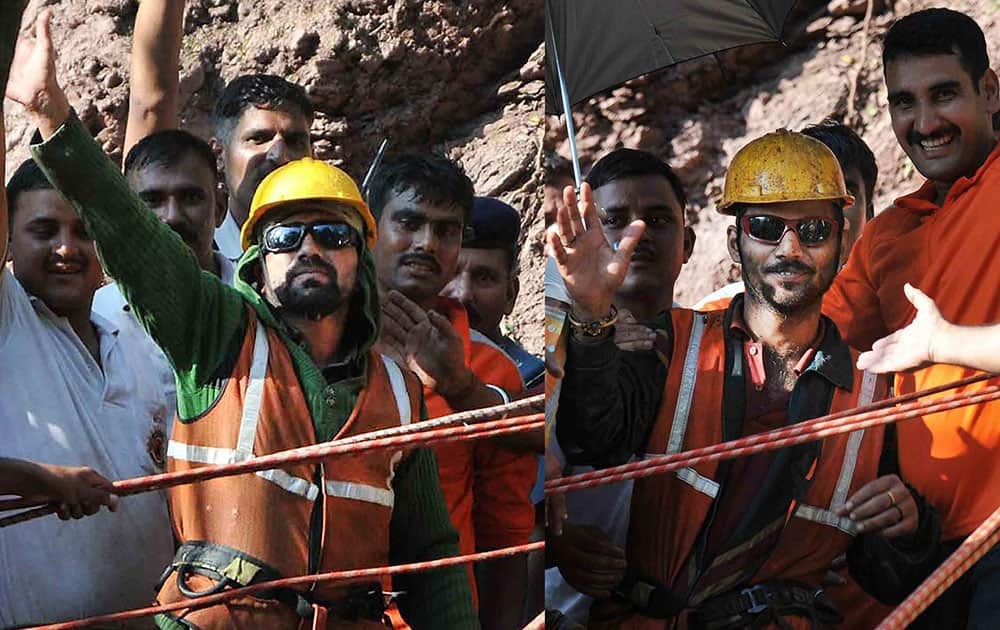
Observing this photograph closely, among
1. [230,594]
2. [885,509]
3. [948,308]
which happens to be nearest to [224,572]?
[230,594]

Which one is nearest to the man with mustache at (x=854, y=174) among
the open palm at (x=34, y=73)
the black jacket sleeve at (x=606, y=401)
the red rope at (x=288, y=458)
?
the black jacket sleeve at (x=606, y=401)

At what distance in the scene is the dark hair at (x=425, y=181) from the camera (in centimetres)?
318

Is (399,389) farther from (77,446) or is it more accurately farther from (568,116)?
(568,116)

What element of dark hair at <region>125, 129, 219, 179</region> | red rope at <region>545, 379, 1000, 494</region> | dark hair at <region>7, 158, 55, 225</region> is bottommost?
red rope at <region>545, 379, 1000, 494</region>

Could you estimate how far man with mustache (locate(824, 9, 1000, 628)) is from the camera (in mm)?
3199

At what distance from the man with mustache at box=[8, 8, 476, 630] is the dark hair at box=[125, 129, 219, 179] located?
148 millimetres

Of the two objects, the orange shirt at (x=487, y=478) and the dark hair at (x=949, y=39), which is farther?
the dark hair at (x=949, y=39)

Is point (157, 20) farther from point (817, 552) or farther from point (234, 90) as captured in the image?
point (817, 552)

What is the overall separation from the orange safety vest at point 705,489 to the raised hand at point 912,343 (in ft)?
0.12

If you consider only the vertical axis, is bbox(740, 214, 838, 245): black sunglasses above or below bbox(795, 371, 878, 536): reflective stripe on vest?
above

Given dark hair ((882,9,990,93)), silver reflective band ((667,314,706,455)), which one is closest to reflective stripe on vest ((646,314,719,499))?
silver reflective band ((667,314,706,455))

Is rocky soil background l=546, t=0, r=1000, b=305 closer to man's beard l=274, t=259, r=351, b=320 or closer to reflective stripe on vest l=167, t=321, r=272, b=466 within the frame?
man's beard l=274, t=259, r=351, b=320

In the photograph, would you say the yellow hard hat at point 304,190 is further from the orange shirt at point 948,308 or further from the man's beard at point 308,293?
the orange shirt at point 948,308

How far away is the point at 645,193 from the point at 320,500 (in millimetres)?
1102
